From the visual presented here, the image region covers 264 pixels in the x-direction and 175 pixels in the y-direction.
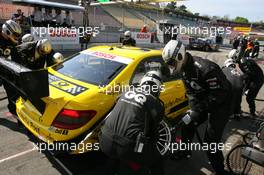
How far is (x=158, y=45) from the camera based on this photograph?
26.2 meters

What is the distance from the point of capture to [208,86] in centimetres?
382

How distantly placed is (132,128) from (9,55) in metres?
3.96

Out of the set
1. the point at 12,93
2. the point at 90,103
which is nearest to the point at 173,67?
the point at 90,103

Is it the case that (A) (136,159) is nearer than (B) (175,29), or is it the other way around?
(A) (136,159)

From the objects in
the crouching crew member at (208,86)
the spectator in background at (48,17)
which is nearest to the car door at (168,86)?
the crouching crew member at (208,86)

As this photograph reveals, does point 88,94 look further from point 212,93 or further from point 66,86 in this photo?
point 212,93

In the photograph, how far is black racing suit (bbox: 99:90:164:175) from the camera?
2.59m

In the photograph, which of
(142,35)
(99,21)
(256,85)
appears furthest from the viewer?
(99,21)

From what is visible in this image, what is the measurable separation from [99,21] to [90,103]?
29496mm

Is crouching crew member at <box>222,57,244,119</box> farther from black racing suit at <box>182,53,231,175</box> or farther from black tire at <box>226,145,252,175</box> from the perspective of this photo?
black racing suit at <box>182,53,231,175</box>

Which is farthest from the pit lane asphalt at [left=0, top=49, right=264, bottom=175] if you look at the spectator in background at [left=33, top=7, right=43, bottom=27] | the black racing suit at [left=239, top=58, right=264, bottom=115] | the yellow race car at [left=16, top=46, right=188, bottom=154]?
the spectator in background at [left=33, top=7, right=43, bottom=27]

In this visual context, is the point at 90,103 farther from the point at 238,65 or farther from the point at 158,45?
the point at 158,45

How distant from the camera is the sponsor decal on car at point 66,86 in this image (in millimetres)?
3838

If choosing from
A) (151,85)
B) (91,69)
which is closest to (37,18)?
(91,69)
